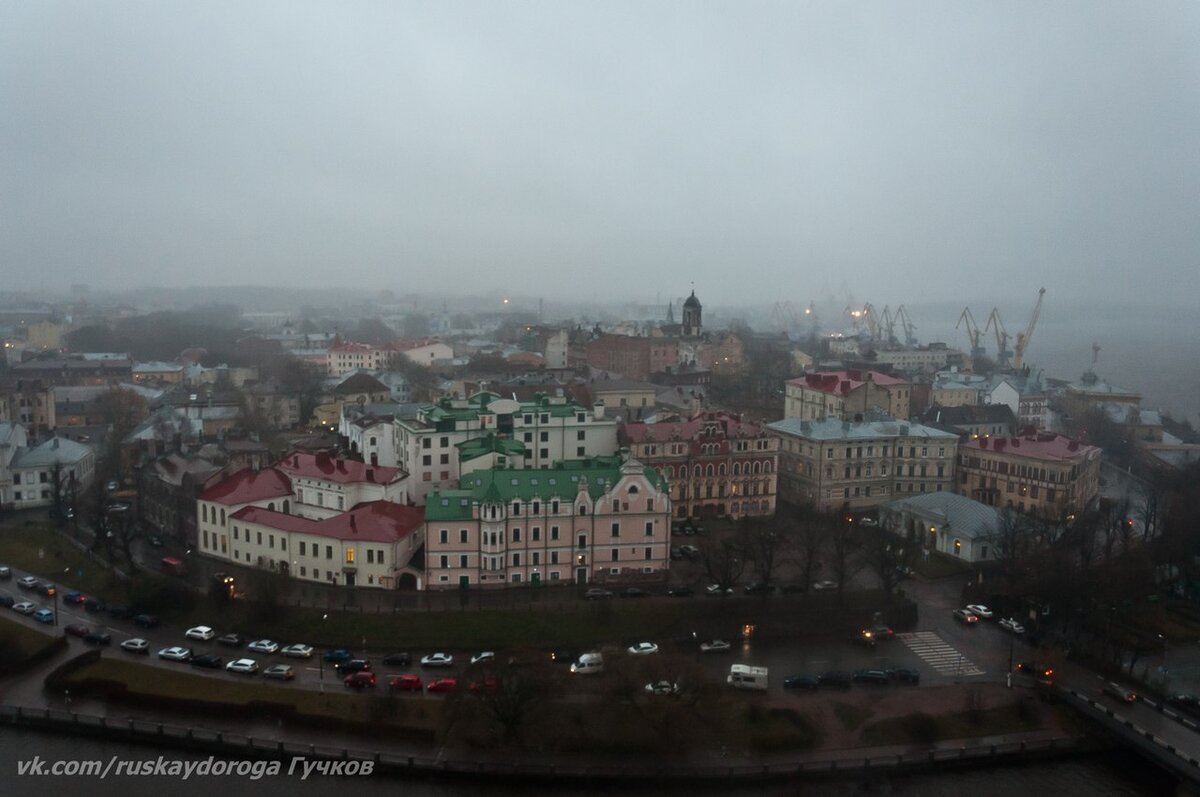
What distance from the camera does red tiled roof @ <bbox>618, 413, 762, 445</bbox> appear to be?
22688mm

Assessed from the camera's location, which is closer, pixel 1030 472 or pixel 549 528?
pixel 549 528

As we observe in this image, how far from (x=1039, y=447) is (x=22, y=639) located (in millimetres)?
23177

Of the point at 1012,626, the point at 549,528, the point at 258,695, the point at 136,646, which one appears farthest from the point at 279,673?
the point at 1012,626

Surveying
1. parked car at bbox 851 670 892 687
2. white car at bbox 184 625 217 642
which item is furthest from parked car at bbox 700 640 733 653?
white car at bbox 184 625 217 642

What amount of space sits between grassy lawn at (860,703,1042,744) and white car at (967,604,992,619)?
11.4 feet

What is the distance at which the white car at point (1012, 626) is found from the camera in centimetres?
1677

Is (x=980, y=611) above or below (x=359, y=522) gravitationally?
below

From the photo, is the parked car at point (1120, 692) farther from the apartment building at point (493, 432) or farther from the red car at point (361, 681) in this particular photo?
the apartment building at point (493, 432)

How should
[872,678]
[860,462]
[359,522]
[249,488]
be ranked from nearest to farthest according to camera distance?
[872,678]
[359,522]
[249,488]
[860,462]

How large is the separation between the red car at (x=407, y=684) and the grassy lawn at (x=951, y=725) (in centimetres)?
658

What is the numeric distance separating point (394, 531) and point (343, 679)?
382 cm

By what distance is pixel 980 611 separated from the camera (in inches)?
693

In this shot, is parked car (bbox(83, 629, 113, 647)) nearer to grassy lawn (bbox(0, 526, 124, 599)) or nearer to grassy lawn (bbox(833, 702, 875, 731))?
grassy lawn (bbox(0, 526, 124, 599))

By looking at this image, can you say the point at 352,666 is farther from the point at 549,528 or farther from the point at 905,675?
the point at 905,675
